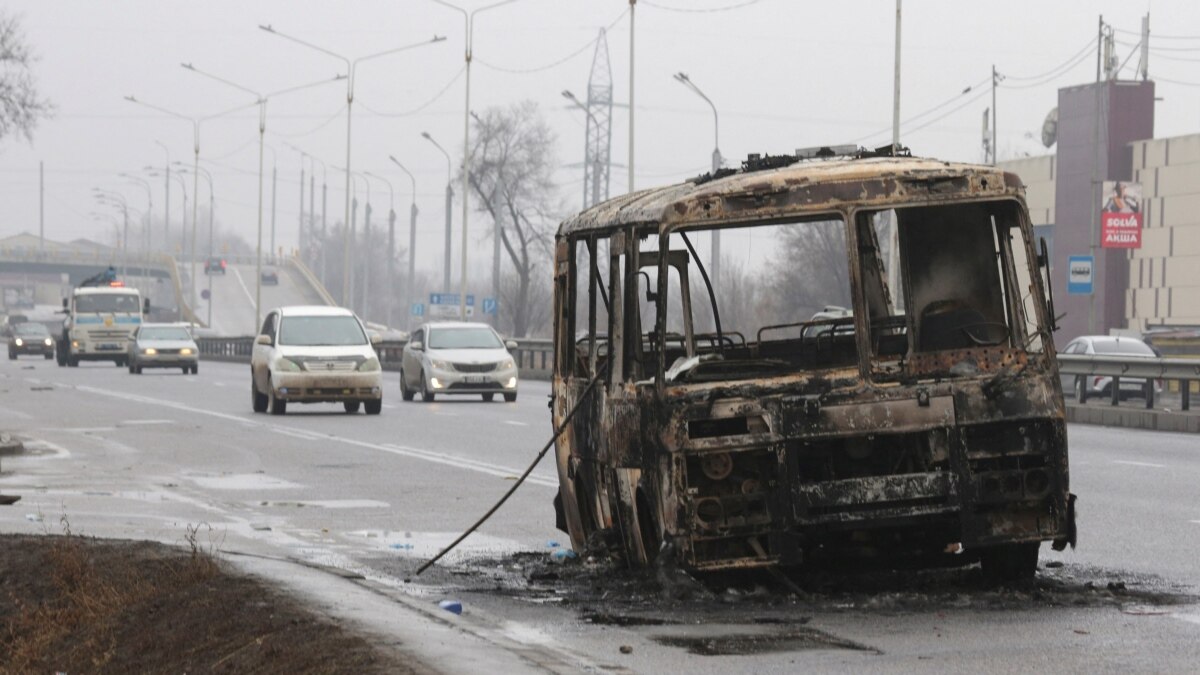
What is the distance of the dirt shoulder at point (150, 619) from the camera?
8414 millimetres

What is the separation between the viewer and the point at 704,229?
10227 millimetres

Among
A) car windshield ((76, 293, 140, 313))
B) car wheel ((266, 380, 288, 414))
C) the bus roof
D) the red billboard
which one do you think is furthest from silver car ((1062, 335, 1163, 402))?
car windshield ((76, 293, 140, 313))

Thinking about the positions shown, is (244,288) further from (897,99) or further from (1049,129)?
(897,99)

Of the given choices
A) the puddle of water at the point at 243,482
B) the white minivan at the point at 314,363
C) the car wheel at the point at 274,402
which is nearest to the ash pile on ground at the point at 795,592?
the puddle of water at the point at 243,482

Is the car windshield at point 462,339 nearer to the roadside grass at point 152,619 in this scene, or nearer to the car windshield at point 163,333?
the car windshield at point 163,333

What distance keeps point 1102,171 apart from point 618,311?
70.7m

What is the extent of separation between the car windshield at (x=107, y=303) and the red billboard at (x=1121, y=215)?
3126 cm

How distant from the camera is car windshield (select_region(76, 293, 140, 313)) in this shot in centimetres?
6950

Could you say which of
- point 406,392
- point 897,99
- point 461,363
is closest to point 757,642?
point 461,363

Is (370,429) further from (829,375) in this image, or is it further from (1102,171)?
(1102,171)

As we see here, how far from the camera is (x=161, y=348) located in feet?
200

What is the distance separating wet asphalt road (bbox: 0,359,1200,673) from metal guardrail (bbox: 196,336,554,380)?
56.7 feet

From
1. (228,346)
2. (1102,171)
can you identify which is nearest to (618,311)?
(1102,171)

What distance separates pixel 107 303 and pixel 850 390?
63063mm
